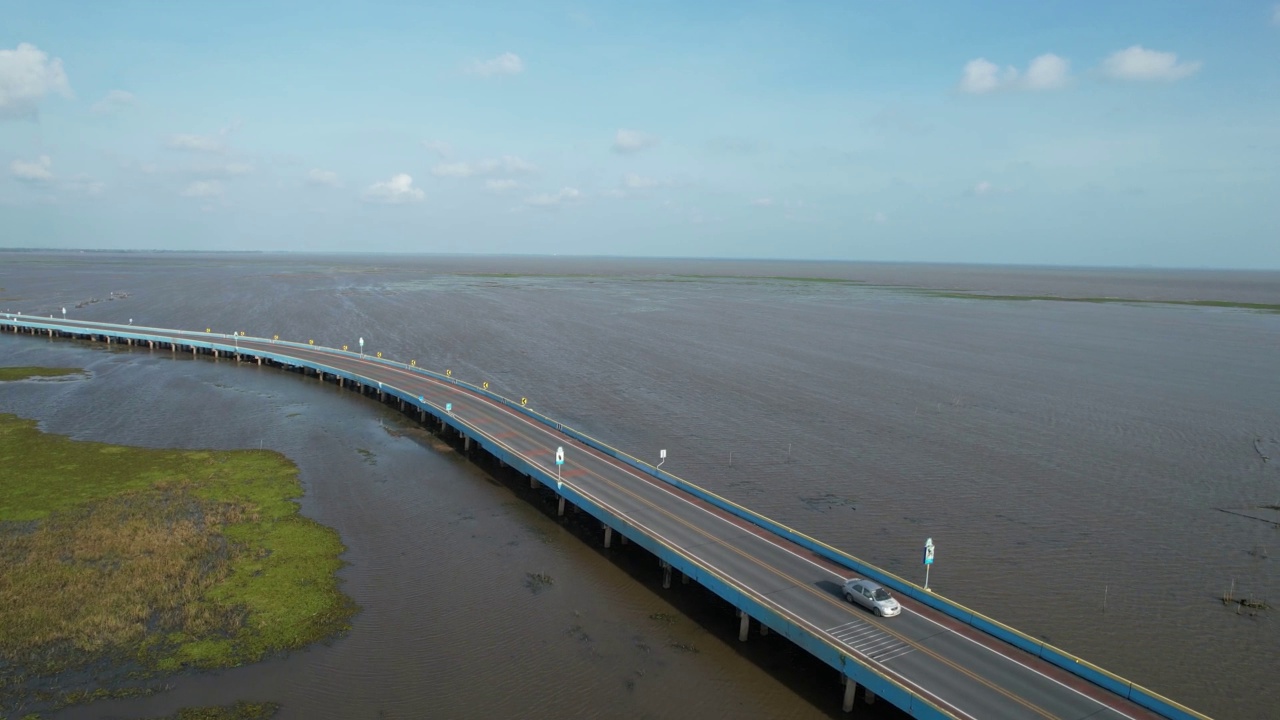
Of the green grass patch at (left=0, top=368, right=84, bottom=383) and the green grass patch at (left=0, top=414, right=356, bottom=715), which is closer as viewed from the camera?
the green grass patch at (left=0, top=414, right=356, bottom=715)

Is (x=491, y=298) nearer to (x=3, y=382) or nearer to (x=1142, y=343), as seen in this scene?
(x=3, y=382)

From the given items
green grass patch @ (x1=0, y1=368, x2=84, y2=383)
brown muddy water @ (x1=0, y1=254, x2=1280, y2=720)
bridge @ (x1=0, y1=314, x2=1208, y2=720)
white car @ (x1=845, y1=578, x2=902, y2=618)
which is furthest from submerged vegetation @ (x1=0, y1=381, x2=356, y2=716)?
green grass patch @ (x1=0, y1=368, x2=84, y2=383)

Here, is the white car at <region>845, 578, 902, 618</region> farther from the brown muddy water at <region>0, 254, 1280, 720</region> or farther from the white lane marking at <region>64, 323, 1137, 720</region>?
the brown muddy water at <region>0, 254, 1280, 720</region>

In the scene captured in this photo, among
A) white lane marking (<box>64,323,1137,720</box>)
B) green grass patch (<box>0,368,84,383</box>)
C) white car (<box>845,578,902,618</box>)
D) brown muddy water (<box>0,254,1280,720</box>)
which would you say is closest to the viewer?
white lane marking (<box>64,323,1137,720</box>)

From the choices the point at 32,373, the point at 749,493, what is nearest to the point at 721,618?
the point at 749,493

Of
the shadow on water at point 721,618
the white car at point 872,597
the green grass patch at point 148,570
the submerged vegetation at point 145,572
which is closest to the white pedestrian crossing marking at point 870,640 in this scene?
the white car at point 872,597

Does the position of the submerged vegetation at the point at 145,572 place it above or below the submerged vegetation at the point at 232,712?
above

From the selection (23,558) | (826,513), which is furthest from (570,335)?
(23,558)

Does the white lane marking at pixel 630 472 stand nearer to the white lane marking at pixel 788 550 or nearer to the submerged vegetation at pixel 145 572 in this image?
the white lane marking at pixel 788 550
